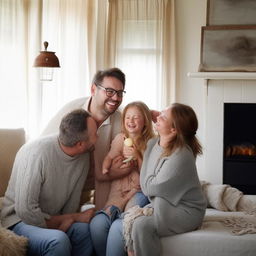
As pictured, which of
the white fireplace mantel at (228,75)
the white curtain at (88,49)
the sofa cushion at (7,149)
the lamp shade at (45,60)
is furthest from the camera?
the white curtain at (88,49)

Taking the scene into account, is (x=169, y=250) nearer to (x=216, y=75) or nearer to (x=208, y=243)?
(x=208, y=243)

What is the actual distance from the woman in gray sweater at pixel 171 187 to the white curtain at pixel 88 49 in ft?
7.60

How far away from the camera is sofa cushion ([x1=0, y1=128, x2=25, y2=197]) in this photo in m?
2.86

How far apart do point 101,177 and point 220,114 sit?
206cm

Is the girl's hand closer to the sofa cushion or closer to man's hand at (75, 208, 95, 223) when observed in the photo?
man's hand at (75, 208, 95, 223)

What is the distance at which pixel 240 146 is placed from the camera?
436 centimetres

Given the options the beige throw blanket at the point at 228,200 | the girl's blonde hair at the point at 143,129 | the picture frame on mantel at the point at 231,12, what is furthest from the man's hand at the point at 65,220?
the picture frame on mantel at the point at 231,12

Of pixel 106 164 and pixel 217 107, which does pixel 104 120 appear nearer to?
pixel 106 164

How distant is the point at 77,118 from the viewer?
7.45 ft

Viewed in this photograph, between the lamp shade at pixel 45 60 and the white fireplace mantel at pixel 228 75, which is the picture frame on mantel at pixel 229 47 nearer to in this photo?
the white fireplace mantel at pixel 228 75

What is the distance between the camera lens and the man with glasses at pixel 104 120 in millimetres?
2490

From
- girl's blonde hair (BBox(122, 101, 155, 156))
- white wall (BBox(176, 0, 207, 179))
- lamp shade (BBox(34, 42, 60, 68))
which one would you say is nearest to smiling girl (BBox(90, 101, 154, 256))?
girl's blonde hair (BBox(122, 101, 155, 156))

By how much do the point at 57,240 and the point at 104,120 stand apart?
79 cm

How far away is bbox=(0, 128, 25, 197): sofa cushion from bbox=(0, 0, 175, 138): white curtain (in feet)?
4.69
